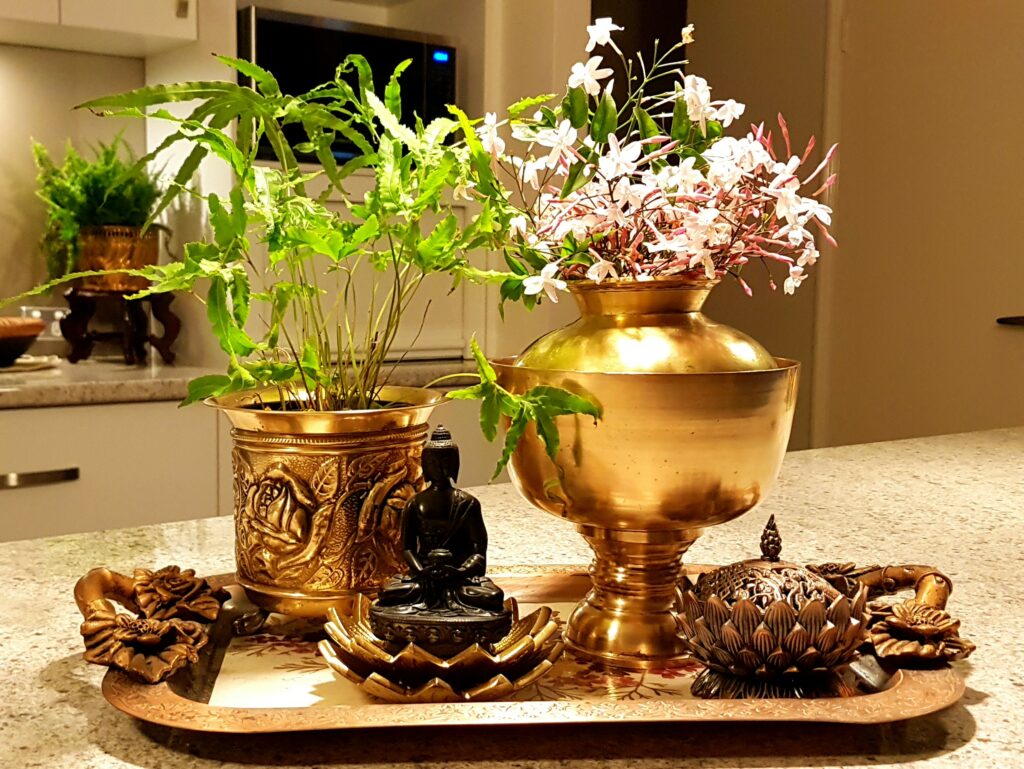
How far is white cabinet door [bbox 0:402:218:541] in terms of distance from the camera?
229 centimetres

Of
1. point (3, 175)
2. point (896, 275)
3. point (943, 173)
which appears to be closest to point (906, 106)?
point (943, 173)

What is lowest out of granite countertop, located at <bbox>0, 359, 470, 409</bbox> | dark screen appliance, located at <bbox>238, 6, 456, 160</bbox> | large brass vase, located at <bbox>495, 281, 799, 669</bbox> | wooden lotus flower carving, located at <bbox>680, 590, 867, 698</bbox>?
granite countertop, located at <bbox>0, 359, 470, 409</bbox>

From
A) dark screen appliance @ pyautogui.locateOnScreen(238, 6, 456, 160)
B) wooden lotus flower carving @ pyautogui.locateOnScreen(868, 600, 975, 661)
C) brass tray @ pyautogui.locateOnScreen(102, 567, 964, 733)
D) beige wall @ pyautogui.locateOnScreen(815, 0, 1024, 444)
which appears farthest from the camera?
beige wall @ pyautogui.locateOnScreen(815, 0, 1024, 444)

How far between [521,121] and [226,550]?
0.57m

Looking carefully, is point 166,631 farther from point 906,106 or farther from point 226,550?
point 906,106

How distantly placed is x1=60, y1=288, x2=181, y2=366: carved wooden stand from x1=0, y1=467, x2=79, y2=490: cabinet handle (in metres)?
0.55

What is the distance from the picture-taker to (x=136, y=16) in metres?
2.63

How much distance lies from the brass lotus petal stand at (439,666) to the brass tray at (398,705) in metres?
0.01

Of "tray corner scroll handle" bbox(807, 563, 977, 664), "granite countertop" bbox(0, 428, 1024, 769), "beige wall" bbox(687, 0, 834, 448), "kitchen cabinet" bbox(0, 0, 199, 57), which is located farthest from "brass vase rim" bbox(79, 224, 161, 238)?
"beige wall" bbox(687, 0, 834, 448)

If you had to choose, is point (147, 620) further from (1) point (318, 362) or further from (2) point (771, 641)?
(2) point (771, 641)

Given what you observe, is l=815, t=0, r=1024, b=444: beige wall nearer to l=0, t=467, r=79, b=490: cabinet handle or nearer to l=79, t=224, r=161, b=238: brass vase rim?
l=79, t=224, r=161, b=238: brass vase rim

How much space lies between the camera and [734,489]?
0.75 meters

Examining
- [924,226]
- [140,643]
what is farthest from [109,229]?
[924,226]

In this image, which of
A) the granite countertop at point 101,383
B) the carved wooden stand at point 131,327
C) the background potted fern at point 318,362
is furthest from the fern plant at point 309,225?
the carved wooden stand at point 131,327
